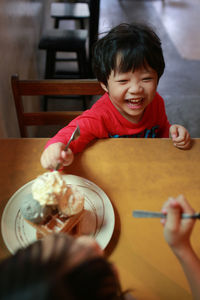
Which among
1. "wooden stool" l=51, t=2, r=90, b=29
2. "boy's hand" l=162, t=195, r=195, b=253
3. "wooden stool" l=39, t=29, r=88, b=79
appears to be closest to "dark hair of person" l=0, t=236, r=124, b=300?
"boy's hand" l=162, t=195, r=195, b=253

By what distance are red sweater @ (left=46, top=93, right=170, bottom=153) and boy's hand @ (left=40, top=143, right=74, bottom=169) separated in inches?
2.8

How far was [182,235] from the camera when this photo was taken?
58 cm

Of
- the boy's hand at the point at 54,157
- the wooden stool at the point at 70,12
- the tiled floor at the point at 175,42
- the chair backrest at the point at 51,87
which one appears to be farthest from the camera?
the tiled floor at the point at 175,42

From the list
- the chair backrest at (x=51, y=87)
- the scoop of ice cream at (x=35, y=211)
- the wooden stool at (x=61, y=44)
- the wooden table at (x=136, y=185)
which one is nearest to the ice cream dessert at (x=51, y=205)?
the scoop of ice cream at (x=35, y=211)

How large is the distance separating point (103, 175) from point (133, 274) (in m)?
0.34

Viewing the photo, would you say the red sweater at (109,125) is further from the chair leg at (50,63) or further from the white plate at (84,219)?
the chair leg at (50,63)

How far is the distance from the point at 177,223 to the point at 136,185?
0.32 m

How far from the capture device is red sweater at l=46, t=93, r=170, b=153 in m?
1.03

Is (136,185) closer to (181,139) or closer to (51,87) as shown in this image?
(181,139)

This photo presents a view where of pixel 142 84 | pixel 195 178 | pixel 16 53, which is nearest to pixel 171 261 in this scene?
pixel 195 178

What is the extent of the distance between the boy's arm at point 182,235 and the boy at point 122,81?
0.42 metres

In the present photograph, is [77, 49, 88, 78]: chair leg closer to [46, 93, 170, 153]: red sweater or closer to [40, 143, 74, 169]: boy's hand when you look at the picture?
[46, 93, 170, 153]: red sweater

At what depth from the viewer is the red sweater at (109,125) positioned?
103cm

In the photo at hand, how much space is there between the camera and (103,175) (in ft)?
3.01
